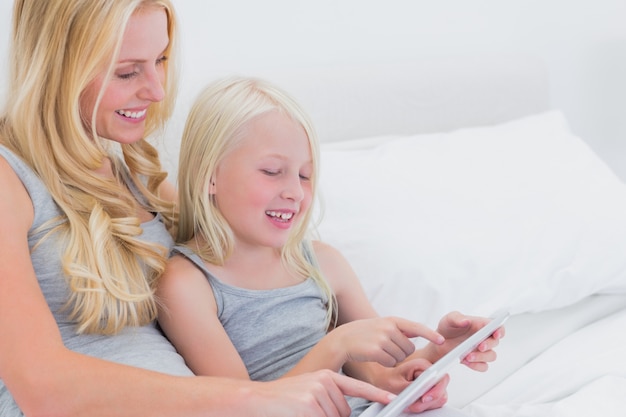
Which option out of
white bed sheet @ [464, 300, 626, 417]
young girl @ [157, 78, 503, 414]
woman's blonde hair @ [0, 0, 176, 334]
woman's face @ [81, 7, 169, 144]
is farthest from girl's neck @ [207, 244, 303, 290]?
white bed sheet @ [464, 300, 626, 417]

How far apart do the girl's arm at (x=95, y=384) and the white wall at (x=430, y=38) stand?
2.29 feet

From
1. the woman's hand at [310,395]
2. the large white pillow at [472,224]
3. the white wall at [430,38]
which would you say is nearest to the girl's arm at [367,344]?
the woman's hand at [310,395]

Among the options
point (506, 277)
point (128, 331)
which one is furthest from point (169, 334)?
point (506, 277)

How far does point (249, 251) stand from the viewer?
51.9 inches

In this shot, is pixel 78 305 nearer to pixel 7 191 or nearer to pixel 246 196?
pixel 7 191

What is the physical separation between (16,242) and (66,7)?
0.33 m

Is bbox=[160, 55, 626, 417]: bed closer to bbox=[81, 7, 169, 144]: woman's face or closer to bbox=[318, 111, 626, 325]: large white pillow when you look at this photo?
bbox=[318, 111, 626, 325]: large white pillow

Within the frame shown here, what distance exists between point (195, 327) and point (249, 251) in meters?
0.18

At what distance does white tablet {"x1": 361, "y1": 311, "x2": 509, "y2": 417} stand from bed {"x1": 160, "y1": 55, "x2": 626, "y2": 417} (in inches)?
8.9

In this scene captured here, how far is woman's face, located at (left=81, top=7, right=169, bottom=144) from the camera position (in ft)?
3.85

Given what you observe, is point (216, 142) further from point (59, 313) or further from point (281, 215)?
point (59, 313)

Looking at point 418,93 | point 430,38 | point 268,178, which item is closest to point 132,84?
point 268,178

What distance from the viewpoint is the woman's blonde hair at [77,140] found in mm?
1122

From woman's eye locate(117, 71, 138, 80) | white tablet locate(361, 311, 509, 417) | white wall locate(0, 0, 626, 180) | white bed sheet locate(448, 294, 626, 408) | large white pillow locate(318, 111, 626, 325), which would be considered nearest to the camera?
white tablet locate(361, 311, 509, 417)
